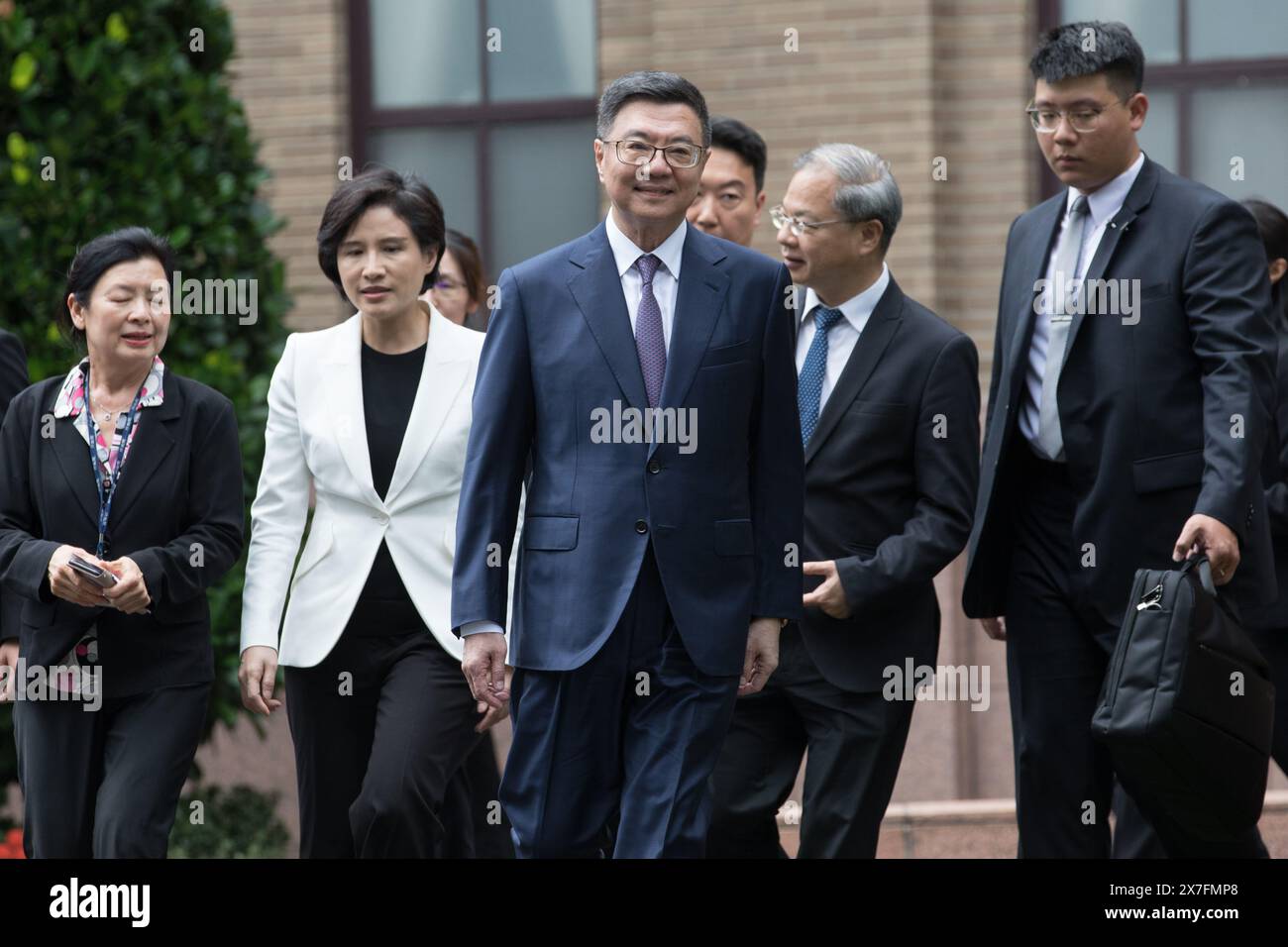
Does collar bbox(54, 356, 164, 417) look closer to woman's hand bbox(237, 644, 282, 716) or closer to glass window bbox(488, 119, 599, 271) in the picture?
woman's hand bbox(237, 644, 282, 716)

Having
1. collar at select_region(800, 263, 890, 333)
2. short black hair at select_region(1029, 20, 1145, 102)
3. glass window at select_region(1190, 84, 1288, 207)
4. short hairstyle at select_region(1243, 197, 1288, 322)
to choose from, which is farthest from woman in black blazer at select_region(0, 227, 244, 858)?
glass window at select_region(1190, 84, 1288, 207)

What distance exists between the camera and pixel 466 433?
6.09 metres

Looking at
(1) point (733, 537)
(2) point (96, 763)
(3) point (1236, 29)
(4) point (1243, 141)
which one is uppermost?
(3) point (1236, 29)

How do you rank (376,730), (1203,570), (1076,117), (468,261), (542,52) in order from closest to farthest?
(1203,570) → (1076,117) → (376,730) → (468,261) → (542,52)

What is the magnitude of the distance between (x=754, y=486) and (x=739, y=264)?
584 mm

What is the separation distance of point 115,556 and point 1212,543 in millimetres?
3094

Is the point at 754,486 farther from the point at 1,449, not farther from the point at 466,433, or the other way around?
the point at 1,449

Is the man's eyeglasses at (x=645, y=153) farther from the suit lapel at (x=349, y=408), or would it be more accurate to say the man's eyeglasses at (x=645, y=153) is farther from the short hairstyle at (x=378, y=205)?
the suit lapel at (x=349, y=408)

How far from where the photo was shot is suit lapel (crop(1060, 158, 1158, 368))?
569cm

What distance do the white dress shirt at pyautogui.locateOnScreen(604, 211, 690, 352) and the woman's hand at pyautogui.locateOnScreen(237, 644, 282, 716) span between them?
166 centimetres

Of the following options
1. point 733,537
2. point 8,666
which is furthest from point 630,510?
point 8,666

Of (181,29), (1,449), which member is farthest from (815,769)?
(181,29)

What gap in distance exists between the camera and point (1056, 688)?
18.9 feet

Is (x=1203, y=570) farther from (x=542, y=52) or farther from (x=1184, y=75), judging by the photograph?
(x=542, y=52)
